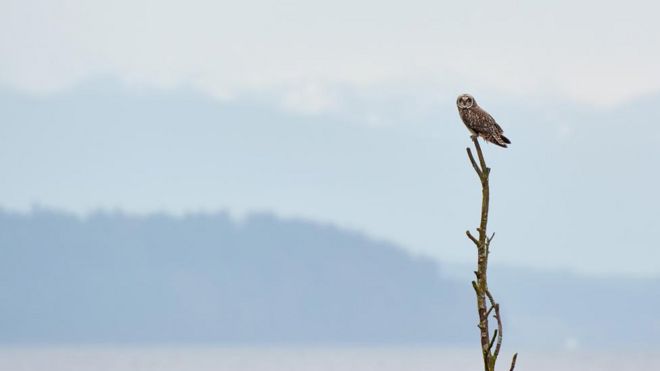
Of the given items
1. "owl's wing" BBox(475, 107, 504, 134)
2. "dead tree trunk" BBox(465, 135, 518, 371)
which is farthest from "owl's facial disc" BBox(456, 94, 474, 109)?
"dead tree trunk" BBox(465, 135, 518, 371)

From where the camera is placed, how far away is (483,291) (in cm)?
1290

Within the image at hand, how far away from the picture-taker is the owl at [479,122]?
16.3 m

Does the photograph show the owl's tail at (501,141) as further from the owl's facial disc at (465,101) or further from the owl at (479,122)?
the owl's facial disc at (465,101)

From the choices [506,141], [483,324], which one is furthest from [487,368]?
[506,141]

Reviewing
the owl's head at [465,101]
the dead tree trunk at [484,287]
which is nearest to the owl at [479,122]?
the owl's head at [465,101]

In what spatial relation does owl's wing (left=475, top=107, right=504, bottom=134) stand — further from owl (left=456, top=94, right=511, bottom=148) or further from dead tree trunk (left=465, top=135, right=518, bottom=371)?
dead tree trunk (left=465, top=135, right=518, bottom=371)

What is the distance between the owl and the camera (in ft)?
53.6

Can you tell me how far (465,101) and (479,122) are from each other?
42cm

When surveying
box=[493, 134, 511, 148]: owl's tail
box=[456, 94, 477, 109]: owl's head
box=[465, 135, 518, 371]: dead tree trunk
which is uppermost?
box=[456, 94, 477, 109]: owl's head

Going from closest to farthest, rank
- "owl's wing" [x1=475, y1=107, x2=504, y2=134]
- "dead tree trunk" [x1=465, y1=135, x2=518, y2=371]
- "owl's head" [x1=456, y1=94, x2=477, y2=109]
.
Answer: "dead tree trunk" [x1=465, y1=135, x2=518, y2=371]
"owl's wing" [x1=475, y1=107, x2=504, y2=134]
"owl's head" [x1=456, y1=94, x2=477, y2=109]

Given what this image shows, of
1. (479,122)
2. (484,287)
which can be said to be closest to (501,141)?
(479,122)

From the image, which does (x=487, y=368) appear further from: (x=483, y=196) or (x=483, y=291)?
(x=483, y=196)

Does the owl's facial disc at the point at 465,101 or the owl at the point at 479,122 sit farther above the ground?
the owl's facial disc at the point at 465,101

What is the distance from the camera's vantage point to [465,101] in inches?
660
